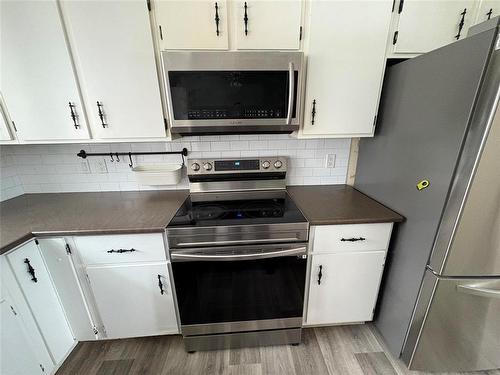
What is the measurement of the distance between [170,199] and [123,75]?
83 centimetres

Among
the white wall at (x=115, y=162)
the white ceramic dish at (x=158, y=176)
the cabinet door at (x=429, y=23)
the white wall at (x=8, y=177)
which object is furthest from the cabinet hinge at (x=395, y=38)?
the white wall at (x=8, y=177)

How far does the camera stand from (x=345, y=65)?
1292 mm

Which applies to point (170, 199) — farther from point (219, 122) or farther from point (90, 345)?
point (90, 345)

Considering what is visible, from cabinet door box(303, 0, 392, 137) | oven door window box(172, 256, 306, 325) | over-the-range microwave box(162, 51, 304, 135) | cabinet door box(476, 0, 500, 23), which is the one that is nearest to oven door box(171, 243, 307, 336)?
oven door window box(172, 256, 306, 325)

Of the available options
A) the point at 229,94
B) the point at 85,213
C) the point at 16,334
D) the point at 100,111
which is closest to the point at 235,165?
the point at 229,94

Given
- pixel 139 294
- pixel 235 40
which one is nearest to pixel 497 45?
pixel 235 40

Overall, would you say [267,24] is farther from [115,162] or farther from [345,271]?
[345,271]

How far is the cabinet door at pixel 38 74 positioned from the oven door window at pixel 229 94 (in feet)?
2.00

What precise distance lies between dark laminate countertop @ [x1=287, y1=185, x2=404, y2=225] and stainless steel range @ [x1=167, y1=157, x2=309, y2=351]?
102 mm

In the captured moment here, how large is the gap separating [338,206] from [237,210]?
0.67m

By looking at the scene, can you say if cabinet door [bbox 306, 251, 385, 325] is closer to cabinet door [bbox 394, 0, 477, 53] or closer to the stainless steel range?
the stainless steel range

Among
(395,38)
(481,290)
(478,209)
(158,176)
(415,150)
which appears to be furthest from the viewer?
(158,176)

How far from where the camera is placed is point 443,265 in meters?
1.03

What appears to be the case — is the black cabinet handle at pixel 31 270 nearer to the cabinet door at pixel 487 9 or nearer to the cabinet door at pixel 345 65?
the cabinet door at pixel 345 65
